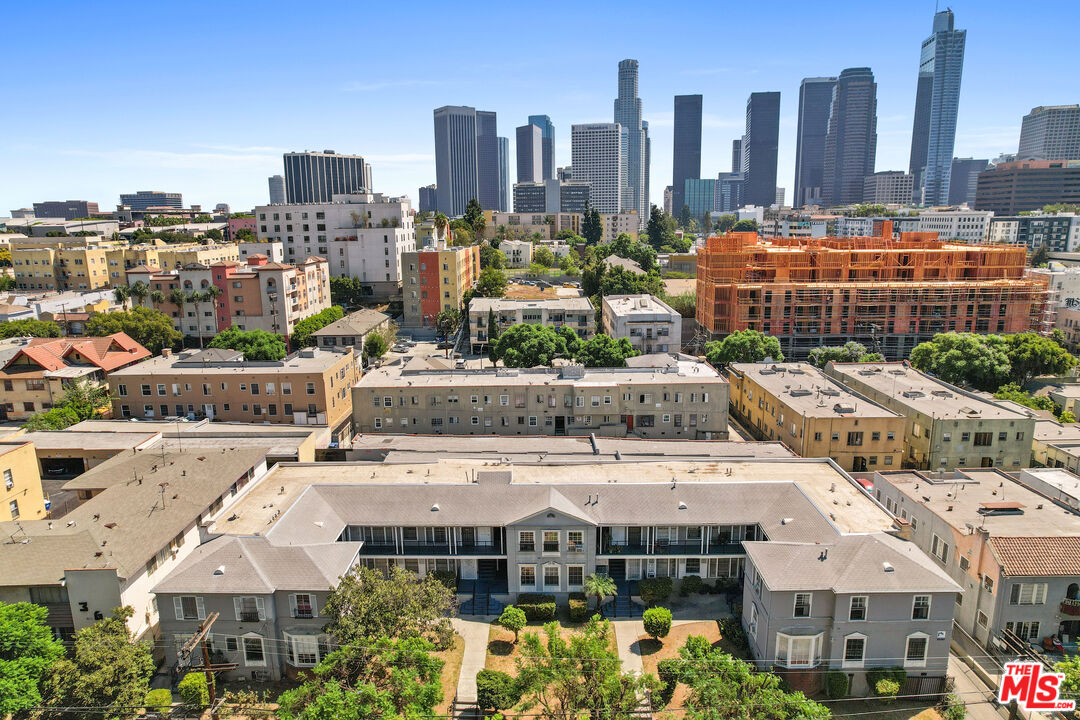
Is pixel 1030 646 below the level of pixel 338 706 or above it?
below

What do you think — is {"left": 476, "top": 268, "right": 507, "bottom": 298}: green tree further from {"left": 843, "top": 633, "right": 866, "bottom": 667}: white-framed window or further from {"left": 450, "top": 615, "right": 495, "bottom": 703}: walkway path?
{"left": 843, "top": 633, "right": 866, "bottom": 667}: white-framed window

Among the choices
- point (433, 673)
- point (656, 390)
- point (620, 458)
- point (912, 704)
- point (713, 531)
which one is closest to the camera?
point (433, 673)

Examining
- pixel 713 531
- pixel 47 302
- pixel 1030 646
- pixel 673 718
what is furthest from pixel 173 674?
pixel 47 302

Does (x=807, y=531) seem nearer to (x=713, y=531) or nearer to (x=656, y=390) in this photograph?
(x=713, y=531)

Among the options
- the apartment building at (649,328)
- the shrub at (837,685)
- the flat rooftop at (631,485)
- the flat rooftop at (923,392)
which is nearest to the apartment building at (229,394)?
the flat rooftop at (631,485)

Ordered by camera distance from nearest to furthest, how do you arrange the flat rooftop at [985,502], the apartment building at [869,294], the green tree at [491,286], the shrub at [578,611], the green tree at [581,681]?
the green tree at [581,681] → the shrub at [578,611] → the flat rooftop at [985,502] → the apartment building at [869,294] → the green tree at [491,286]

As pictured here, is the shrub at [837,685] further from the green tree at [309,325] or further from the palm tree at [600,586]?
the green tree at [309,325]
